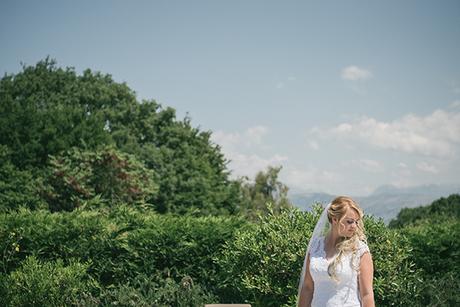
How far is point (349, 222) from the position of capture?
4.61m

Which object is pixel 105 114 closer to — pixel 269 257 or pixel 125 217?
pixel 125 217

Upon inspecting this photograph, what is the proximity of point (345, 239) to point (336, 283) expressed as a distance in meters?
0.36

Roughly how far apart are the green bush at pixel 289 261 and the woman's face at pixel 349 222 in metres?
3.88

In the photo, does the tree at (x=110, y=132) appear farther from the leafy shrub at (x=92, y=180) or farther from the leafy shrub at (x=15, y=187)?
the leafy shrub at (x=92, y=180)

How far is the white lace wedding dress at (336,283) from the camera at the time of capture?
463 cm

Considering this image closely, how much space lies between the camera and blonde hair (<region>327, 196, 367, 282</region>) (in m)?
4.62

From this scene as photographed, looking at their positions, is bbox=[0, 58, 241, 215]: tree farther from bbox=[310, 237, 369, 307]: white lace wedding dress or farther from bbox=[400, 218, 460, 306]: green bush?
bbox=[310, 237, 369, 307]: white lace wedding dress

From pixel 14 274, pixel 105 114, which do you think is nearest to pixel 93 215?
pixel 14 274

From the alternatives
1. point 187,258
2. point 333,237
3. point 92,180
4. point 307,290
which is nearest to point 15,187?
point 92,180

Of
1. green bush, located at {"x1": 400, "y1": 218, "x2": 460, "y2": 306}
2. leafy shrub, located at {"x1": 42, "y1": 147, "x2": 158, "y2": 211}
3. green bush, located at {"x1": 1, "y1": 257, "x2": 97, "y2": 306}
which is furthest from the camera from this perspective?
leafy shrub, located at {"x1": 42, "y1": 147, "x2": 158, "y2": 211}

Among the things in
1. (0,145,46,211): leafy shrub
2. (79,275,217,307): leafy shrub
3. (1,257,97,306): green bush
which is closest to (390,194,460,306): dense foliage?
(79,275,217,307): leafy shrub

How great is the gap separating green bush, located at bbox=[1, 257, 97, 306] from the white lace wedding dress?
6.25m

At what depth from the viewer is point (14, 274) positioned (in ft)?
33.8

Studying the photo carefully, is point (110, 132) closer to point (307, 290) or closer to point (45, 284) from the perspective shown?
point (45, 284)
